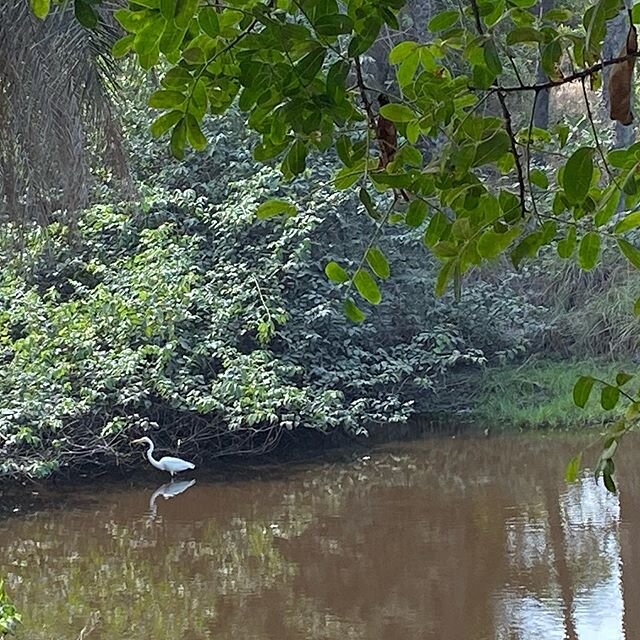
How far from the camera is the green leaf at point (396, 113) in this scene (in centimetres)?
84

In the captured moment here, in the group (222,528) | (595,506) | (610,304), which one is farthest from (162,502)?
(610,304)

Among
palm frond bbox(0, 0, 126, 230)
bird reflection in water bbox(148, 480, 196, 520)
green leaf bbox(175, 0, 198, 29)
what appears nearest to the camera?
green leaf bbox(175, 0, 198, 29)

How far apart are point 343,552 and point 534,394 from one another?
10.2 feet

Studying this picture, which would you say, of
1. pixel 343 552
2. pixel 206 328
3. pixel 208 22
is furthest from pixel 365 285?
pixel 206 328

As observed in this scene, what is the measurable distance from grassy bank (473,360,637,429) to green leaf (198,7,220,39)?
7.52 metres

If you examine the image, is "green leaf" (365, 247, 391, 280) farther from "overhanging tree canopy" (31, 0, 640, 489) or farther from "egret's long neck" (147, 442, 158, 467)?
"egret's long neck" (147, 442, 158, 467)

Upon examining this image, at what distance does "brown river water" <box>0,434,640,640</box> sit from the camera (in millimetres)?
4719

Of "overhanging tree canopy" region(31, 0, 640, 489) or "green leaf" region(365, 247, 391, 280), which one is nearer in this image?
"overhanging tree canopy" region(31, 0, 640, 489)

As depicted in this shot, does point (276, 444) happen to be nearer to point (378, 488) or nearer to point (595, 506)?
point (378, 488)

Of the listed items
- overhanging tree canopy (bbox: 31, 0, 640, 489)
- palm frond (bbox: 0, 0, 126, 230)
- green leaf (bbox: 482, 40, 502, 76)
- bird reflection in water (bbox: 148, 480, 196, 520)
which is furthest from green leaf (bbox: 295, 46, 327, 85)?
bird reflection in water (bbox: 148, 480, 196, 520)

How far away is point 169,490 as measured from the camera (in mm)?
6895

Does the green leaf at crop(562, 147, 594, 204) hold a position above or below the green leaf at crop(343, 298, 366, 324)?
above

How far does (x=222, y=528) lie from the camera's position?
6211mm

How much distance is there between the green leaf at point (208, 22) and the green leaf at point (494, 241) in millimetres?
245
